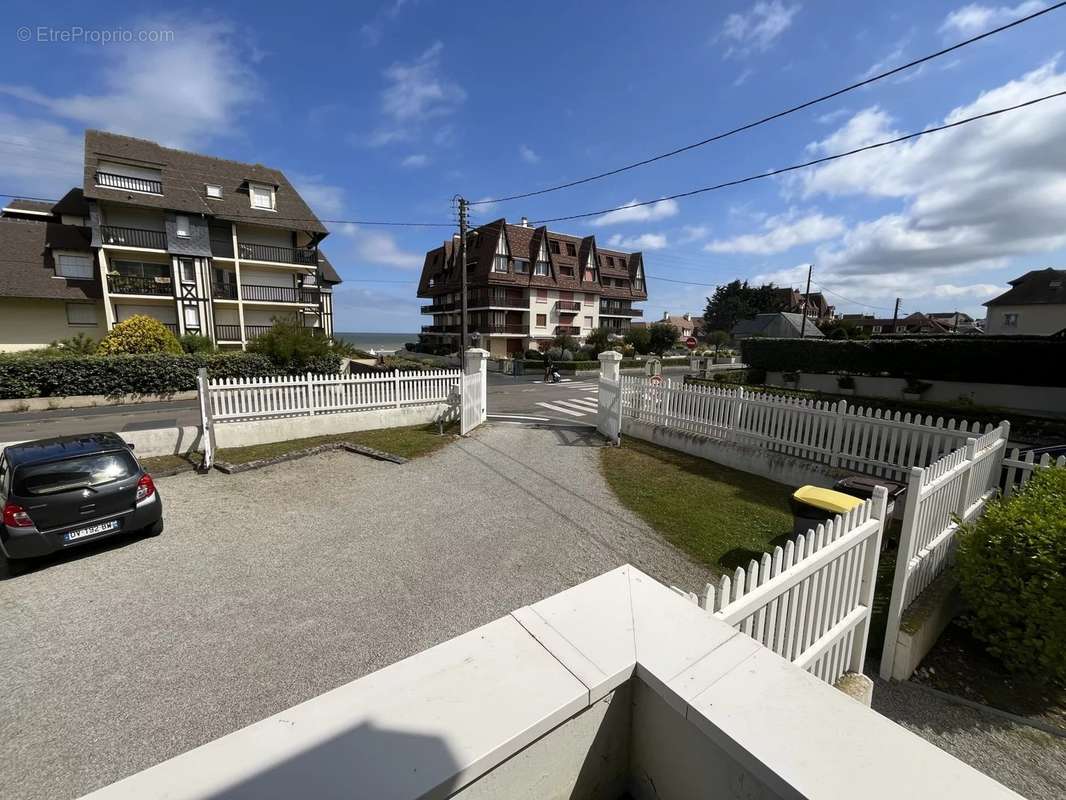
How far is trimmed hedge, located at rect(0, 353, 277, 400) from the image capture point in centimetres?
1519

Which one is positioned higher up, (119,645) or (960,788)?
(960,788)

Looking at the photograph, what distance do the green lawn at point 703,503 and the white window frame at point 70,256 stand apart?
92.8 ft

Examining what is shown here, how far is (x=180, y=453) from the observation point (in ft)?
32.7

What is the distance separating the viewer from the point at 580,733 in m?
1.62

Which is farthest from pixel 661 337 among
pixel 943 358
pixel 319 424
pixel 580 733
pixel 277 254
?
pixel 580 733

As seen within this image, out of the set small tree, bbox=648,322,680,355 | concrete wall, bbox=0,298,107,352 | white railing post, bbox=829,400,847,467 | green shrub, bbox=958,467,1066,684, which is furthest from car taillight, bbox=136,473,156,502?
small tree, bbox=648,322,680,355

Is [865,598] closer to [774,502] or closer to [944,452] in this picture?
[774,502]

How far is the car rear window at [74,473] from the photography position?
545 cm

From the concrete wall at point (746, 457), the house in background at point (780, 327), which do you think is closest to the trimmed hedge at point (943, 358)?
the concrete wall at point (746, 457)

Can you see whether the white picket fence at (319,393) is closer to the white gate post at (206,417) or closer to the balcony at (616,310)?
the white gate post at (206,417)

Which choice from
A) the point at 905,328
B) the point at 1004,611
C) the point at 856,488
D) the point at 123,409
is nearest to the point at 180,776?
the point at 1004,611

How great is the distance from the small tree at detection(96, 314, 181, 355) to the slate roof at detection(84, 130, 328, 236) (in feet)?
27.9

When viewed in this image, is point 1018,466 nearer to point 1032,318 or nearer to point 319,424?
point 319,424

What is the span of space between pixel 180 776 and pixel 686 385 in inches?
414
